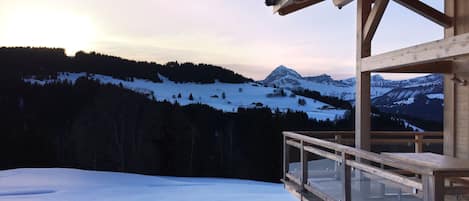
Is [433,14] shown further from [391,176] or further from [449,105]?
[391,176]

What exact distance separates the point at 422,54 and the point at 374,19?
138cm

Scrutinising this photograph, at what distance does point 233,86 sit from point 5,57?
9.00 metres

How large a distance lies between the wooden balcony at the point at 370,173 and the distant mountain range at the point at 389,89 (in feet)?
9.21

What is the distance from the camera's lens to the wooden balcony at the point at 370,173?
3174 millimetres

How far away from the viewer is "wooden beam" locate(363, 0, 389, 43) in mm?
5880

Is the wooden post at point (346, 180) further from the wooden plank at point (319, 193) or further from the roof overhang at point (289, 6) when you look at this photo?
the roof overhang at point (289, 6)

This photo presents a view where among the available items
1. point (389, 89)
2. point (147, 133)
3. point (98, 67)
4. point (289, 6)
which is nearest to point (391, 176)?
point (289, 6)

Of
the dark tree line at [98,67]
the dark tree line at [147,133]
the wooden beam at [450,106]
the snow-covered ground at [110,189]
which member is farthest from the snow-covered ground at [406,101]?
the wooden beam at [450,106]

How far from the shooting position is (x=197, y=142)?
1958cm

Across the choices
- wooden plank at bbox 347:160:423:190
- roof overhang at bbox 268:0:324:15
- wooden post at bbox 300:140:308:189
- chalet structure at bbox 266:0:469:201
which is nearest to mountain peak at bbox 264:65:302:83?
roof overhang at bbox 268:0:324:15

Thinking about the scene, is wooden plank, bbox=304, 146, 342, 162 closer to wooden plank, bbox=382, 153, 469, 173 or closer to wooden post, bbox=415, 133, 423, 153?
wooden plank, bbox=382, 153, 469, 173

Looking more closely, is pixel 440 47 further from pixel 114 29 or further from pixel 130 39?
pixel 130 39


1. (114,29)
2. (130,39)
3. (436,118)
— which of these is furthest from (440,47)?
(130,39)

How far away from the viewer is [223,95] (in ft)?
70.6
